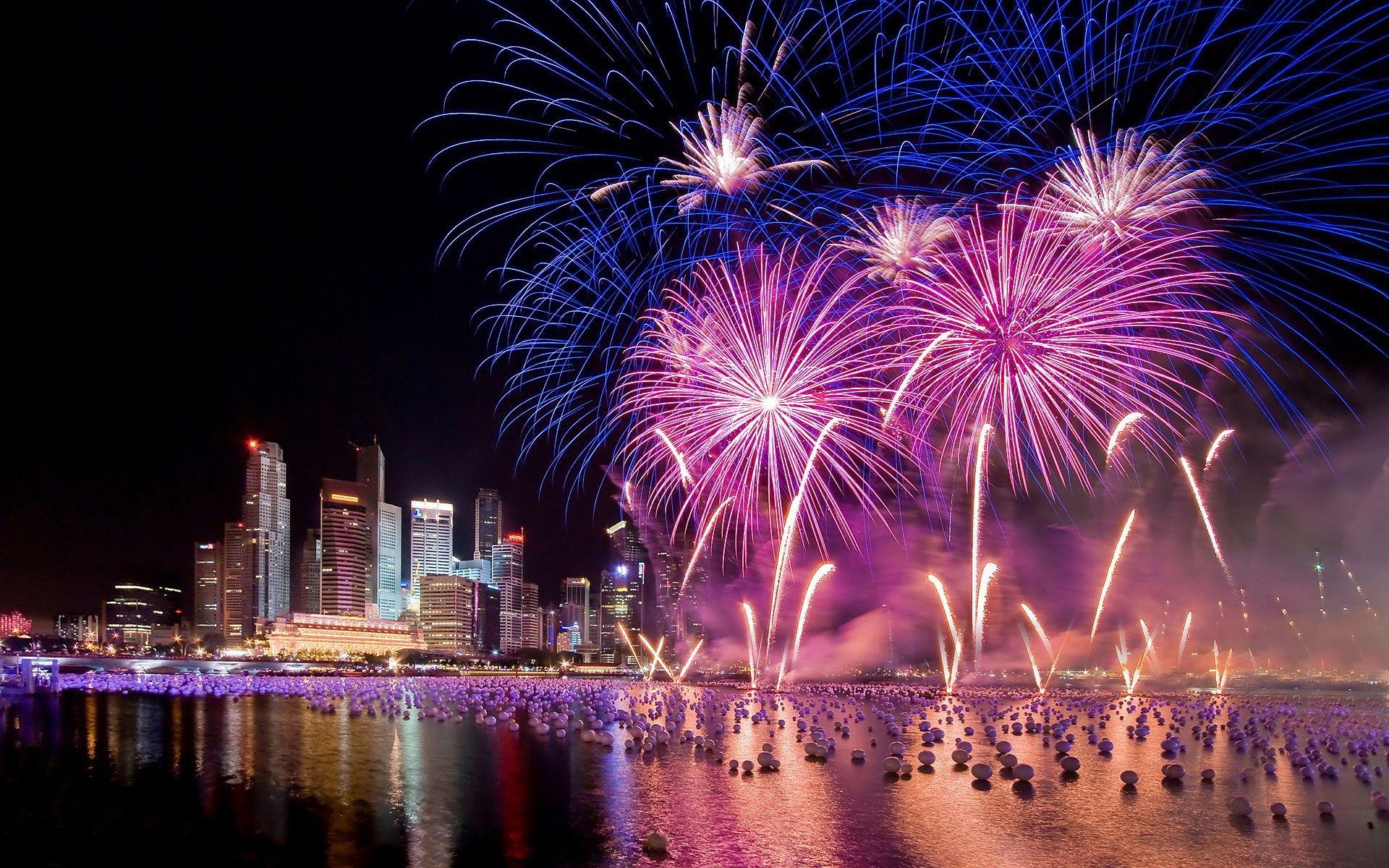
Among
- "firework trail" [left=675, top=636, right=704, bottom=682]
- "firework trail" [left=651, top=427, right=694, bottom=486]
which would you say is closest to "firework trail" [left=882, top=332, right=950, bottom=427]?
"firework trail" [left=651, top=427, right=694, bottom=486]

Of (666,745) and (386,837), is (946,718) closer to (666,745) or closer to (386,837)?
(666,745)

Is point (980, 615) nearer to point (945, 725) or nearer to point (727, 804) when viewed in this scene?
point (945, 725)

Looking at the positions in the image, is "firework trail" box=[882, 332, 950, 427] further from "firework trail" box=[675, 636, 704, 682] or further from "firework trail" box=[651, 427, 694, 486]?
"firework trail" box=[675, 636, 704, 682]

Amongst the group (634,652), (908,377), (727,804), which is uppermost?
(908,377)

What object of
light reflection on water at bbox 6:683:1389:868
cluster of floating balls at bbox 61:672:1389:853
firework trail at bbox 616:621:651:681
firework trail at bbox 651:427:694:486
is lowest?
firework trail at bbox 616:621:651:681

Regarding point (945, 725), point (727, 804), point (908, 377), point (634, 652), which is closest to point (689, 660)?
point (634, 652)

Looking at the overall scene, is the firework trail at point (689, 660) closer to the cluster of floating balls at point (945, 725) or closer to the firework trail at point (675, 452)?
the cluster of floating balls at point (945, 725)

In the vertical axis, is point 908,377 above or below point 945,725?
above

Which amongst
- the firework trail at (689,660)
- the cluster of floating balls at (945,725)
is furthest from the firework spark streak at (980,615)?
the firework trail at (689,660)
